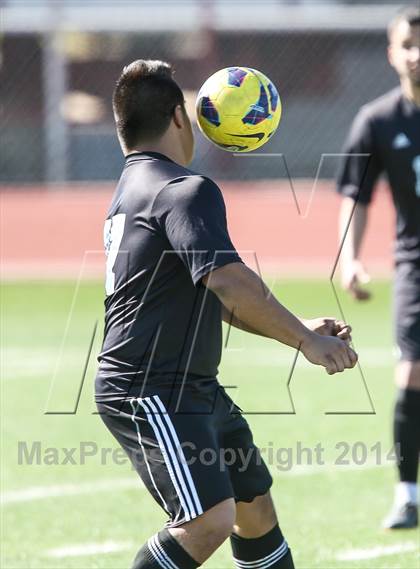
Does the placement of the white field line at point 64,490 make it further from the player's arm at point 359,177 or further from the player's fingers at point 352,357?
the player's fingers at point 352,357

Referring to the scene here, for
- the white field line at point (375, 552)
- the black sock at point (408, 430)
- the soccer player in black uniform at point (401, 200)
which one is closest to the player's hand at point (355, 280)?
the soccer player in black uniform at point (401, 200)

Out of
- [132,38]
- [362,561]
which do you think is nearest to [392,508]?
→ [362,561]

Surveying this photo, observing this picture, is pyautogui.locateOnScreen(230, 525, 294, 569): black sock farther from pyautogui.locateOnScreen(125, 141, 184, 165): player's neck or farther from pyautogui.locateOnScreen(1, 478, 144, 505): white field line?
pyautogui.locateOnScreen(1, 478, 144, 505): white field line

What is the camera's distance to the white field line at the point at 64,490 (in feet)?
19.9

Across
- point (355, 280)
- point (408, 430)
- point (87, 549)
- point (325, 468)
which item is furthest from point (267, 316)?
point (325, 468)

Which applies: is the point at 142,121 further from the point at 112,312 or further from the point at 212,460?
the point at 212,460

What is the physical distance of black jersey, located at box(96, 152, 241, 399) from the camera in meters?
3.71

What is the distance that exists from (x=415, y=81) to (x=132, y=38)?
13.3 metres

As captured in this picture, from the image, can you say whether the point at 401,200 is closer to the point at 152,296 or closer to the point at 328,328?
the point at 328,328

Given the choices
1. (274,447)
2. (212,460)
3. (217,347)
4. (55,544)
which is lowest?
(274,447)

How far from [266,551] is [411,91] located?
2798 mm

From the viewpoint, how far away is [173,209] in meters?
3.60

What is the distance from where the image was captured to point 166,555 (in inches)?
145

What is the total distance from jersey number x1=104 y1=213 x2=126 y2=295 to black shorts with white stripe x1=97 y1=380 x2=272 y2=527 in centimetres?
42
